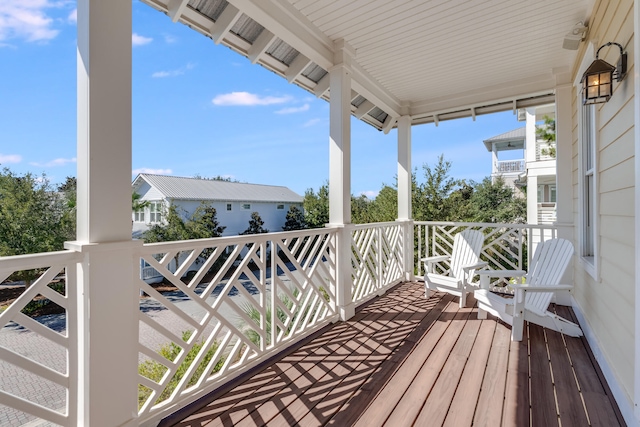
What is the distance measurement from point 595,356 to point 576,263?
4.78ft

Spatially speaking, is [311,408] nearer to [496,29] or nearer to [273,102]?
[496,29]

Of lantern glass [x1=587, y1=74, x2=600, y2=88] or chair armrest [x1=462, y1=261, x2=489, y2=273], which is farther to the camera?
chair armrest [x1=462, y1=261, x2=489, y2=273]

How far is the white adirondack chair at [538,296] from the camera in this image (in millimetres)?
2811

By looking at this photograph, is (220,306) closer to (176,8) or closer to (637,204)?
(176,8)

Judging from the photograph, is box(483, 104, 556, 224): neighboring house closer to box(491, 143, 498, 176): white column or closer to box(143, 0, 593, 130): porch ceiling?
box(491, 143, 498, 176): white column

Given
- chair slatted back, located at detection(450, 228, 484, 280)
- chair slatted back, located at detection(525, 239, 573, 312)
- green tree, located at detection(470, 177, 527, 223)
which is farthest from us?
green tree, located at detection(470, 177, 527, 223)

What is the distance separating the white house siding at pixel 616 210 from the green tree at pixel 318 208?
1111 cm

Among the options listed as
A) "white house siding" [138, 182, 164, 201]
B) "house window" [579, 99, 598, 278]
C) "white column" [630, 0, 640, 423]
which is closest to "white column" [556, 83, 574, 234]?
"house window" [579, 99, 598, 278]

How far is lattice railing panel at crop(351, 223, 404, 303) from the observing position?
13.1ft

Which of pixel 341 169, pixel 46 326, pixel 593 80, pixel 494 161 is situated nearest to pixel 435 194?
pixel 341 169

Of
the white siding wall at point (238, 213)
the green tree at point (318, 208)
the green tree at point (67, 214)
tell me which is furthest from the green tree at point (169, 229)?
the green tree at point (318, 208)

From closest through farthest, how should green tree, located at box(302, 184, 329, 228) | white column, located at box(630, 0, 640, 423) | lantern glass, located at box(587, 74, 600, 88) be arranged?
white column, located at box(630, 0, 640, 423) → lantern glass, located at box(587, 74, 600, 88) → green tree, located at box(302, 184, 329, 228)

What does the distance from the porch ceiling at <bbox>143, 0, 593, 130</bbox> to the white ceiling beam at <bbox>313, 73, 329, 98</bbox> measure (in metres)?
0.01

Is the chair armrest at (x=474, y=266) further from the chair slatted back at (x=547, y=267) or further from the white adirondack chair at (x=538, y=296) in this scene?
the chair slatted back at (x=547, y=267)
